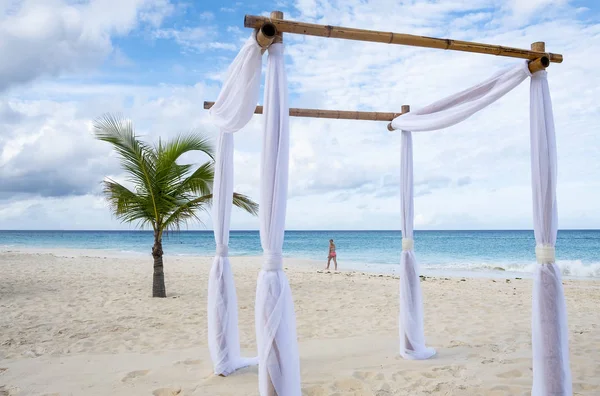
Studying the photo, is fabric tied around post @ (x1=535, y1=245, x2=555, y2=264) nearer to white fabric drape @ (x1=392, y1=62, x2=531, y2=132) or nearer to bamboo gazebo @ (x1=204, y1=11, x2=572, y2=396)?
bamboo gazebo @ (x1=204, y1=11, x2=572, y2=396)

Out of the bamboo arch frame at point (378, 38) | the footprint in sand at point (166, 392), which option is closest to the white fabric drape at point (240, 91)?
the bamboo arch frame at point (378, 38)

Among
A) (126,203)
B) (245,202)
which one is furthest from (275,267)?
(126,203)

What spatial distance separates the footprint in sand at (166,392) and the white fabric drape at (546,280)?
102 inches

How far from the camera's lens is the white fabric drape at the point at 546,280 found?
9.13 feet

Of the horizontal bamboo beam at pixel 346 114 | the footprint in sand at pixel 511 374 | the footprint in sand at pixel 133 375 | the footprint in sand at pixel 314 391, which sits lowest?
the footprint in sand at pixel 133 375

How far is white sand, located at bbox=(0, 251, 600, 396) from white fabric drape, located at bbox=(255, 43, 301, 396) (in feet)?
2.36

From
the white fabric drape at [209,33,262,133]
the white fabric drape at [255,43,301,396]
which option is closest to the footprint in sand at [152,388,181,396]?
the white fabric drape at [255,43,301,396]

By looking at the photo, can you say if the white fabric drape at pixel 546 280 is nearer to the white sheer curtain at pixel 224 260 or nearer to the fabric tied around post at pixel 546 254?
the fabric tied around post at pixel 546 254

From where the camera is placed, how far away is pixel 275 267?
2.68 m

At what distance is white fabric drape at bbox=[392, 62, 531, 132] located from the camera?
3080 millimetres

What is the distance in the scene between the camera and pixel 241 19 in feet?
8.87

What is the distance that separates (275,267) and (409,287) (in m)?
2.04

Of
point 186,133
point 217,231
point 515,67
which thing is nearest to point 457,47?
point 515,67

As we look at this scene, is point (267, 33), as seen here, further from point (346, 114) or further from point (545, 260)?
point (545, 260)
